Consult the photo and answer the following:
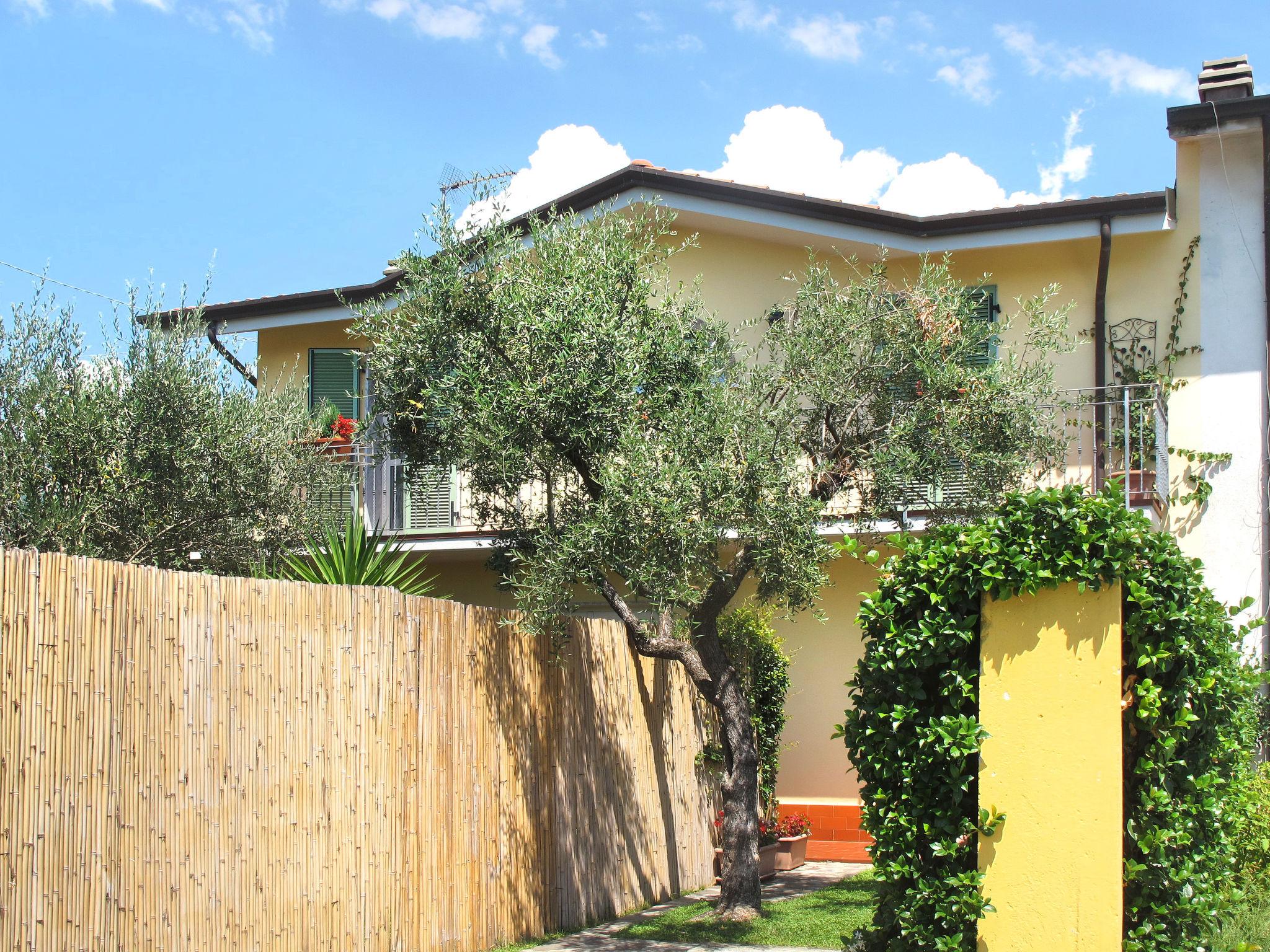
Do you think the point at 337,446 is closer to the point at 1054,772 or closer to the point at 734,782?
the point at 734,782

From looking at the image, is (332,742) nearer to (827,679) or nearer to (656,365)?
(656,365)

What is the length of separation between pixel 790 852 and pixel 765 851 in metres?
0.58

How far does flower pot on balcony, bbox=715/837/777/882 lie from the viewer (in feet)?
38.1

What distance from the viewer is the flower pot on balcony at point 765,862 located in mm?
11609

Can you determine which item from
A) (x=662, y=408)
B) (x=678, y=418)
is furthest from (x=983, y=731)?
(x=662, y=408)

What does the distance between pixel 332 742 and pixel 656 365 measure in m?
3.53

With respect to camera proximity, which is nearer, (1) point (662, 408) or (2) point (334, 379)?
(1) point (662, 408)

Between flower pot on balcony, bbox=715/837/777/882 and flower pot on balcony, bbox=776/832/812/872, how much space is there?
11 centimetres

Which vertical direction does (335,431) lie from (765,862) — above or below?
above

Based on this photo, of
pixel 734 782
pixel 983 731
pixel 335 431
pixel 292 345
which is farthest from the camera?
pixel 292 345

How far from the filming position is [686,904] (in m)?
10.2

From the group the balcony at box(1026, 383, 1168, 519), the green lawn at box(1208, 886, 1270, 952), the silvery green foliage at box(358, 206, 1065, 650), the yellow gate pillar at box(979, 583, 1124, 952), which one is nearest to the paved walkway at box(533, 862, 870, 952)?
the silvery green foliage at box(358, 206, 1065, 650)

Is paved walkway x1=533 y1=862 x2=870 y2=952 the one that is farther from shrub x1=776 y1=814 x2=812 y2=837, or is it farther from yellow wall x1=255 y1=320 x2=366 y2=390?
yellow wall x1=255 y1=320 x2=366 y2=390

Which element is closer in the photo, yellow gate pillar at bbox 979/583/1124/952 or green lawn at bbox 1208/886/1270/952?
yellow gate pillar at bbox 979/583/1124/952
